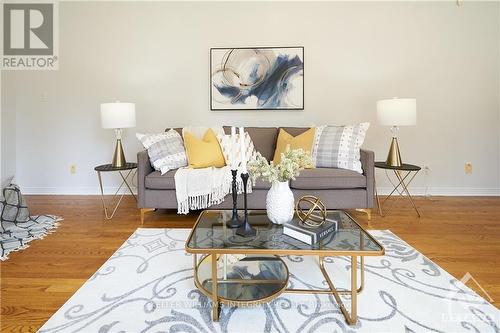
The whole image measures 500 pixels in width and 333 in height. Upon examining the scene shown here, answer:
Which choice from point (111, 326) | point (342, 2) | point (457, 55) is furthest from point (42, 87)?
point (457, 55)

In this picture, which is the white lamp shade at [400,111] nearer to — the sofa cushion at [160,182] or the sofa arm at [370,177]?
the sofa arm at [370,177]

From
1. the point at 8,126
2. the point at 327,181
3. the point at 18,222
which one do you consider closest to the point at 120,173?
the point at 18,222

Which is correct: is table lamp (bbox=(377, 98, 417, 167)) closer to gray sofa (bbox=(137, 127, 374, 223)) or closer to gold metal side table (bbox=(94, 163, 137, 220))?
gray sofa (bbox=(137, 127, 374, 223))

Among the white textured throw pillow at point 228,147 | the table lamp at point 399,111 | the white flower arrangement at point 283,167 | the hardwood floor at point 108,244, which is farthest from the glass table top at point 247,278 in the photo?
the table lamp at point 399,111

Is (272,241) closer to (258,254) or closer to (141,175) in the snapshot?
(258,254)

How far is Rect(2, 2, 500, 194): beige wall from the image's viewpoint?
11.7 ft

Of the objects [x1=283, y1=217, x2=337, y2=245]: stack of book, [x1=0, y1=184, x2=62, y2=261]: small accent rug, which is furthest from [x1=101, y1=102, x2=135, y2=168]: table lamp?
[x1=283, y1=217, x2=337, y2=245]: stack of book

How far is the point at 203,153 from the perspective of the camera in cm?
280

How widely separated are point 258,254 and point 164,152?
1736 millimetres

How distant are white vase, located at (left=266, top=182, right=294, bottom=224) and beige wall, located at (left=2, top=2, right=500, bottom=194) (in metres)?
2.30

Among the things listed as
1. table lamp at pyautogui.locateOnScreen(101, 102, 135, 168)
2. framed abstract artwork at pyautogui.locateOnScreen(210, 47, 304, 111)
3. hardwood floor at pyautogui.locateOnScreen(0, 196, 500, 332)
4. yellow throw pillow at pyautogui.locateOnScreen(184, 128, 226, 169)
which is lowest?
hardwood floor at pyautogui.locateOnScreen(0, 196, 500, 332)

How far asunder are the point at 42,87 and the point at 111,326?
12.2ft

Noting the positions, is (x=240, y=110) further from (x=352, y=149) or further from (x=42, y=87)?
(x=42, y=87)

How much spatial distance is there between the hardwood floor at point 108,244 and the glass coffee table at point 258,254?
75 cm
